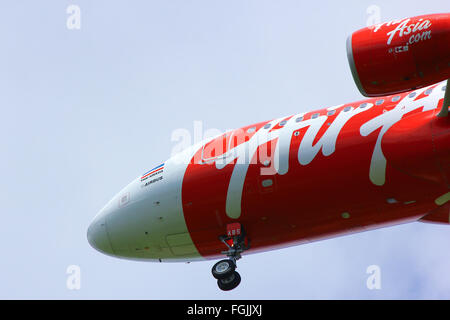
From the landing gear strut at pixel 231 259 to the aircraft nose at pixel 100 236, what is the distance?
4263 mm

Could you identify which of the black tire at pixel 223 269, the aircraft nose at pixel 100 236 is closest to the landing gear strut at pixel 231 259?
the black tire at pixel 223 269

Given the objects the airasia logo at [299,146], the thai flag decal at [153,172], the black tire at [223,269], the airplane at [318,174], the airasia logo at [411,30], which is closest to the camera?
the airasia logo at [411,30]

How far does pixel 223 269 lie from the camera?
2019 centimetres

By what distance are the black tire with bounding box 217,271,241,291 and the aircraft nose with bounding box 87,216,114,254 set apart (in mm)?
4644

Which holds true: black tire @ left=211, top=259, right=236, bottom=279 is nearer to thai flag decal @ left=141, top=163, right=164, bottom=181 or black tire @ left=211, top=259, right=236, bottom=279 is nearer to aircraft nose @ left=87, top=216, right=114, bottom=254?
thai flag decal @ left=141, top=163, right=164, bottom=181

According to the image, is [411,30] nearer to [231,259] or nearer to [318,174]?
[318,174]

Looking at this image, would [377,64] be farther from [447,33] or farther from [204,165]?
[204,165]

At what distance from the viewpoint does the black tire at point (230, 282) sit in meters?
20.1

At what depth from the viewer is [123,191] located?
23.1 meters

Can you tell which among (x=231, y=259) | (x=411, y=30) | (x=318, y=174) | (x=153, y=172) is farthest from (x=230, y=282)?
(x=411, y=30)

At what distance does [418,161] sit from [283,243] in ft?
16.9

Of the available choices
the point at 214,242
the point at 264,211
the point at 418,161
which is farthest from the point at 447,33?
the point at 214,242

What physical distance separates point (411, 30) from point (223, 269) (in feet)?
27.3

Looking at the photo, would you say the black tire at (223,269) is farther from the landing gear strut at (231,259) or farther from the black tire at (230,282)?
the black tire at (230,282)
